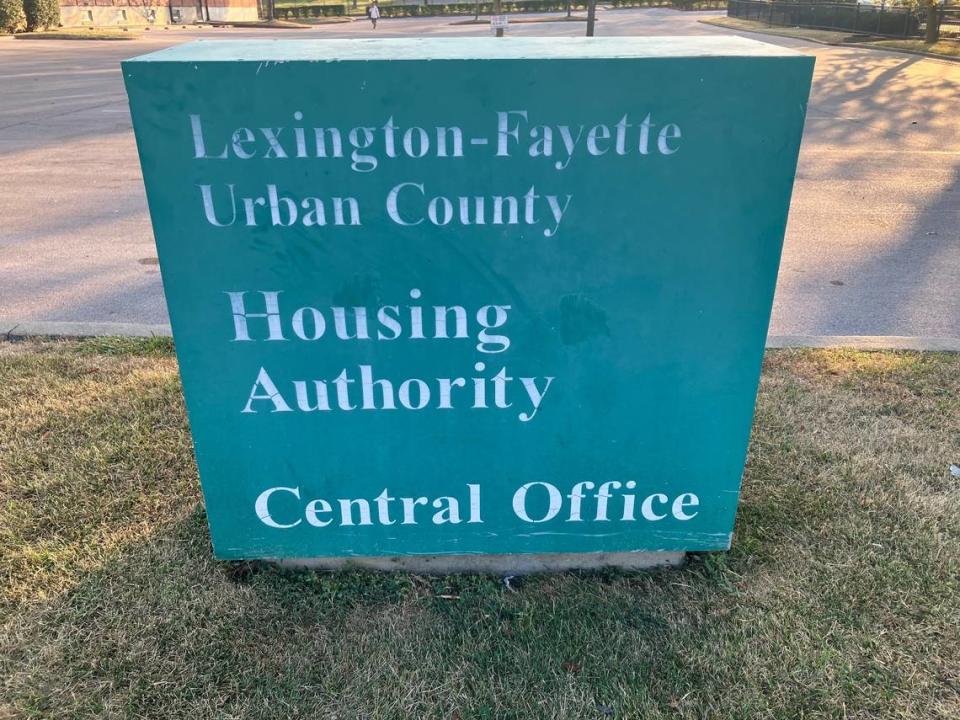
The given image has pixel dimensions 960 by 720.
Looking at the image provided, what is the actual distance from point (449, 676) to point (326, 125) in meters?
1.61

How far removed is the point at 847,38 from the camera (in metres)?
27.8

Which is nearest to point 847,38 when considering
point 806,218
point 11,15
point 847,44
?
point 847,44

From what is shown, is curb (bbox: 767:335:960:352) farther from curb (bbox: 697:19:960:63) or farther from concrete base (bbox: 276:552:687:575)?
curb (bbox: 697:19:960:63)

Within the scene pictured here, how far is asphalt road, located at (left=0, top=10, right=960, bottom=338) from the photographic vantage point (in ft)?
16.2

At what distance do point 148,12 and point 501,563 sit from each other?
148 feet

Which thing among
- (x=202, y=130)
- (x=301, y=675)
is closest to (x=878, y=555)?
(x=301, y=675)

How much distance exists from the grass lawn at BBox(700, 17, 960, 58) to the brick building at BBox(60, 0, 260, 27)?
2632 cm

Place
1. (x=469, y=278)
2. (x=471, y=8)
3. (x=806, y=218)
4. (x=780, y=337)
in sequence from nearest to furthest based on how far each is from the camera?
(x=469, y=278) < (x=780, y=337) < (x=806, y=218) < (x=471, y=8)

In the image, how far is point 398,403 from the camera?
2.32 m

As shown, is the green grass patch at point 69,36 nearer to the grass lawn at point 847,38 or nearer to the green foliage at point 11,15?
the green foliage at point 11,15

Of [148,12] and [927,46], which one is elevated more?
[148,12]

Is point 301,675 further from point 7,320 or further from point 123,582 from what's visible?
point 7,320

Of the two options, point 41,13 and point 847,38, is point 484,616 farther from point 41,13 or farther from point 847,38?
point 41,13

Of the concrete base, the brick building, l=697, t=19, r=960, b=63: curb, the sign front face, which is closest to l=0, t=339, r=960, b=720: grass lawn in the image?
the concrete base
